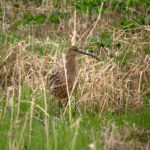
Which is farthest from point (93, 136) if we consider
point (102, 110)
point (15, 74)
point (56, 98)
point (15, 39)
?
point (15, 39)

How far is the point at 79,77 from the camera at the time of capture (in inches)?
348

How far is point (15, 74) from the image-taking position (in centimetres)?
960

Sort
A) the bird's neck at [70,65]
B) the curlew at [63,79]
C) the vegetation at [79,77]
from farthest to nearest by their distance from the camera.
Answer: the bird's neck at [70,65] → the curlew at [63,79] → the vegetation at [79,77]

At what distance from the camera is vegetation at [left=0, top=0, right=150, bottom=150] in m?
6.91

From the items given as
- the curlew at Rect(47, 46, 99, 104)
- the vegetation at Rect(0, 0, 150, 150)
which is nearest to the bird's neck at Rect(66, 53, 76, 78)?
the curlew at Rect(47, 46, 99, 104)

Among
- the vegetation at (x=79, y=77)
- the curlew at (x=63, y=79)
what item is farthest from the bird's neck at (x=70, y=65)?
the vegetation at (x=79, y=77)

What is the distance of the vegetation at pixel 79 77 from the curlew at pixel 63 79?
0.31 ft

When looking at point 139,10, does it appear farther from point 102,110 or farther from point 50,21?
point 102,110

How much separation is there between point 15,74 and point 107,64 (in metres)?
1.24

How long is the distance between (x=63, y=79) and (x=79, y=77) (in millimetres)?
230

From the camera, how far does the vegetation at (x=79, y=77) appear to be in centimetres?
691

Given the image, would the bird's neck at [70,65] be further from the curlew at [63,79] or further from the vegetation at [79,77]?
the vegetation at [79,77]

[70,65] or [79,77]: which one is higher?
[70,65]

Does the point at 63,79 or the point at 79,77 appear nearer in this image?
the point at 63,79
